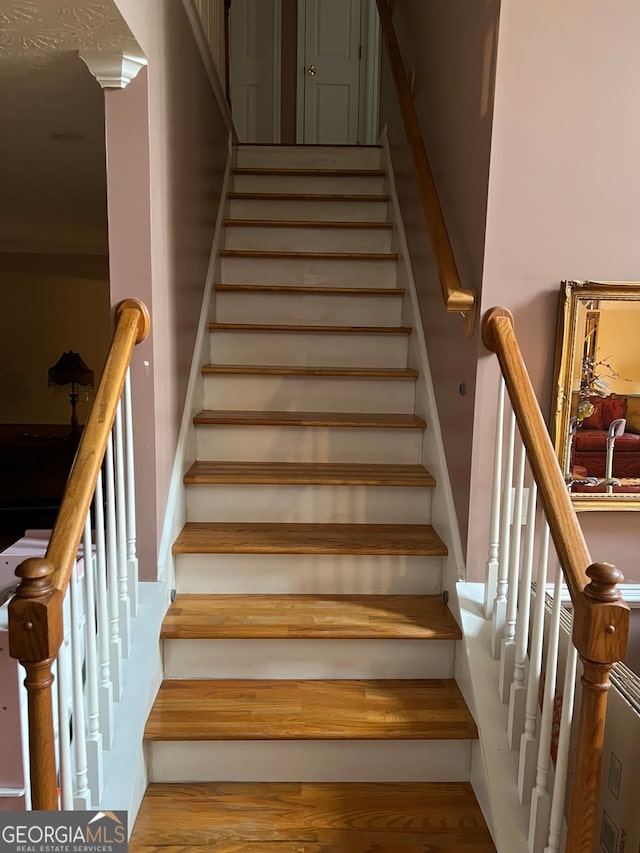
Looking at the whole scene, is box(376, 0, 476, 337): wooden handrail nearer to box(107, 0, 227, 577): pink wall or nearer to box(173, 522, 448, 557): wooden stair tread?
box(173, 522, 448, 557): wooden stair tread

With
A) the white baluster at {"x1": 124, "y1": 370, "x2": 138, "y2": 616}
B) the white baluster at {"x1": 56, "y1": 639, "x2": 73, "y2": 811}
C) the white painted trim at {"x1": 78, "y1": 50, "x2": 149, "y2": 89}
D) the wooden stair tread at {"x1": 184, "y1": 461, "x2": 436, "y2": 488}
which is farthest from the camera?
the wooden stair tread at {"x1": 184, "y1": 461, "x2": 436, "y2": 488}

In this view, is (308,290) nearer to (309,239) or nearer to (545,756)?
(309,239)

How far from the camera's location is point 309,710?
1934 mm

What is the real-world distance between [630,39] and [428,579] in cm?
179

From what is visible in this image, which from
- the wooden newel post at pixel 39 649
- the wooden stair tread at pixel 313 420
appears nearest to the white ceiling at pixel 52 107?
the wooden stair tread at pixel 313 420

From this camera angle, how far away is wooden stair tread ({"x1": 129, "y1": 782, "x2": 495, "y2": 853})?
66.1 inches

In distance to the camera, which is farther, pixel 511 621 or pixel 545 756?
pixel 511 621

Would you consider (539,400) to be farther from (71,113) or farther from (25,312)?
(25,312)

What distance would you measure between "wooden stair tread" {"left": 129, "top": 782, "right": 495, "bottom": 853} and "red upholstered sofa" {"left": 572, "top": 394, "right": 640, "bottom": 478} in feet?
3.48

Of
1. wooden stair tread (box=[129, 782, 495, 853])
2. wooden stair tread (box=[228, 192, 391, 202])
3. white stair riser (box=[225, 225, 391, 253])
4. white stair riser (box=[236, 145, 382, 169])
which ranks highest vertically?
white stair riser (box=[236, 145, 382, 169])

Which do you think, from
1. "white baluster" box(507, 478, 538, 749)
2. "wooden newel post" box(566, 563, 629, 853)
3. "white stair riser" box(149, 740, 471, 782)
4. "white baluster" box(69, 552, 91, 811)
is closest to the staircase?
"white stair riser" box(149, 740, 471, 782)

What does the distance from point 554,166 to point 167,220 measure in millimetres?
1237

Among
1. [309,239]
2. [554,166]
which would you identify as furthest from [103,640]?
[309,239]

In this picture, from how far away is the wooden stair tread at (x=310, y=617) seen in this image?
2.03m
